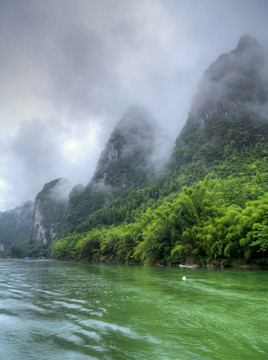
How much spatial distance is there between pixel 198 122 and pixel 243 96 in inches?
823

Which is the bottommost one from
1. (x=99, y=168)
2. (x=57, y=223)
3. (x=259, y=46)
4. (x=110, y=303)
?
(x=110, y=303)

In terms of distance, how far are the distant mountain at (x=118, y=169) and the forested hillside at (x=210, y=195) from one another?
4.94 m

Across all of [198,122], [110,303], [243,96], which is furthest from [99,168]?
[110,303]

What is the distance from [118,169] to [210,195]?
13404 centimetres

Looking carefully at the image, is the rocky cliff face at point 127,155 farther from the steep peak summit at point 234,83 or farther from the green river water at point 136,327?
the green river water at point 136,327

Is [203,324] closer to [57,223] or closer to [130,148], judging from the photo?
[130,148]

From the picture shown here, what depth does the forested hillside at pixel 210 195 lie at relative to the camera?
96.4ft

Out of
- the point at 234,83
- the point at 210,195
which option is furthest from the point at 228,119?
the point at 210,195

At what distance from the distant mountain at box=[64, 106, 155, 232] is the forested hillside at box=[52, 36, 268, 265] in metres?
4.94

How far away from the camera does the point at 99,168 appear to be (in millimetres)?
183375

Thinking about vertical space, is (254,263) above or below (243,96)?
below

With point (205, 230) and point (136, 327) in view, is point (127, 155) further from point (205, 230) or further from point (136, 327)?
point (136, 327)

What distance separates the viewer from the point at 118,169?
168m

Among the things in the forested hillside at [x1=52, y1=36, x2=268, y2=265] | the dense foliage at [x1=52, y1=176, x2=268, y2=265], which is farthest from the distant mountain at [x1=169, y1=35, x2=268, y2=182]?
the dense foliage at [x1=52, y1=176, x2=268, y2=265]
